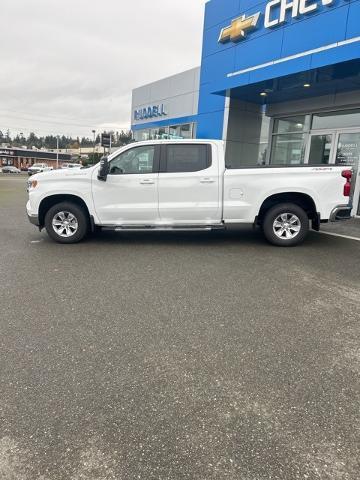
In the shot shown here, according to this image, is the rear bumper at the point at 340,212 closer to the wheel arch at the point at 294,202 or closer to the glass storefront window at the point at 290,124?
the wheel arch at the point at 294,202

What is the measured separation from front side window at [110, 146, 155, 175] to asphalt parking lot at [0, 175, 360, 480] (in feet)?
7.33

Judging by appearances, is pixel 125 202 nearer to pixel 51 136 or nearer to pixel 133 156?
pixel 133 156

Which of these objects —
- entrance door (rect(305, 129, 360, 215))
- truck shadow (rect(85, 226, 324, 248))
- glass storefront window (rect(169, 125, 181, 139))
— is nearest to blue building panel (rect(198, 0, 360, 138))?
entrance door (rect(305, 129, 360, 215))

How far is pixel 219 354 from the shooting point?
332 centimetres

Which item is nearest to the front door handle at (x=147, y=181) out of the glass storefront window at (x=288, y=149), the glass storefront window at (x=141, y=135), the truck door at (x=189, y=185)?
the truck door at (x=189, y=185)

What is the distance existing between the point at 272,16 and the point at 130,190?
7.19 meters

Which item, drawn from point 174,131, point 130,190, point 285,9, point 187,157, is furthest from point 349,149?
point 174,131

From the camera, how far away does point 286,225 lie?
7.41 meters

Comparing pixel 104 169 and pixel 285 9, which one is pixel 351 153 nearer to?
pixel 285 9

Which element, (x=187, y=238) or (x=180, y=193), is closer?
(x=180, y=193)

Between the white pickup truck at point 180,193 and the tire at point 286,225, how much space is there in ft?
0.06

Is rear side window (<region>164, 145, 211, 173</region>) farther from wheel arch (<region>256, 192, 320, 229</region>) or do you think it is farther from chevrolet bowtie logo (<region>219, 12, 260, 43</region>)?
chevrolet bowtie logo (<region>219, 12, 260, 43</region>)

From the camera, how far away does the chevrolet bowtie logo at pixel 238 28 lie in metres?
10.9

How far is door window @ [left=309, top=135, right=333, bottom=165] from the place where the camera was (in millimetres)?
11703
